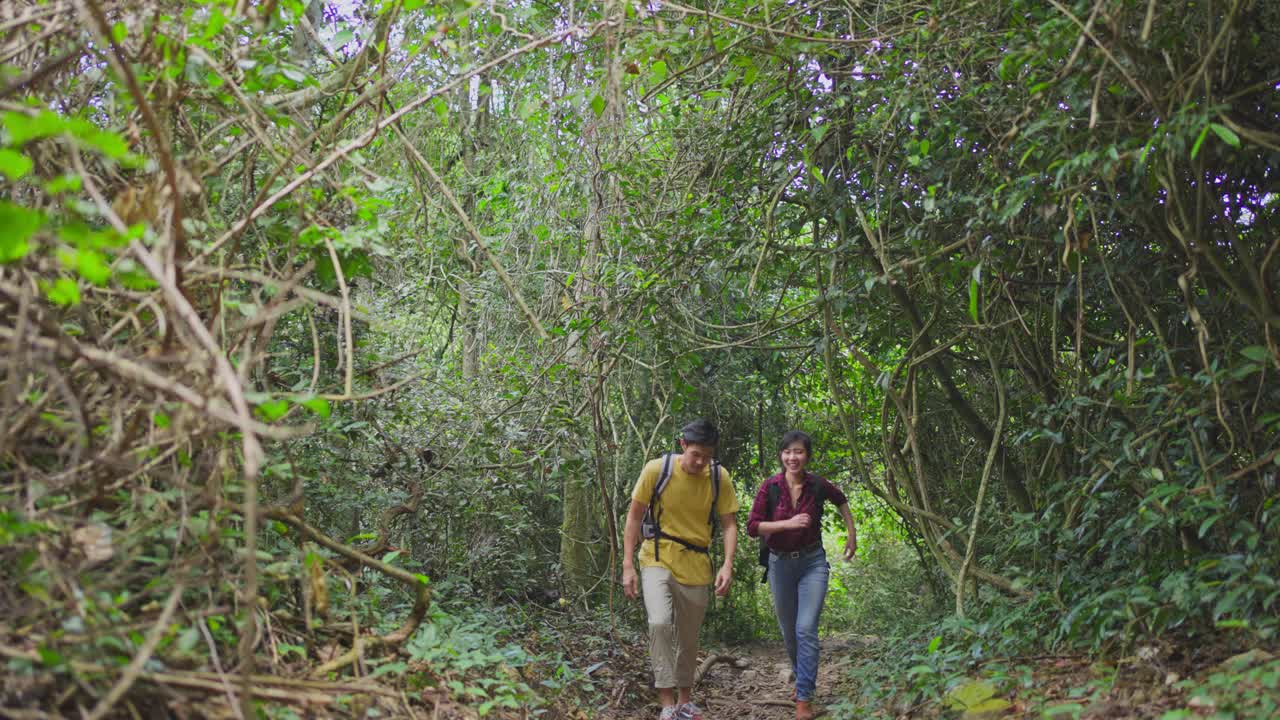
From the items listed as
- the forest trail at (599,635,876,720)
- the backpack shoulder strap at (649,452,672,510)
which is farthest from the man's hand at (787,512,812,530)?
the forest trail at (599,635,876,720)

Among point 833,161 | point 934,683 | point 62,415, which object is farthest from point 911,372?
point 62,415

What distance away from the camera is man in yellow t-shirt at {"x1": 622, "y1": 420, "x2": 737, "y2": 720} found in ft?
19.9

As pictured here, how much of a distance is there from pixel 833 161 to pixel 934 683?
3530mm

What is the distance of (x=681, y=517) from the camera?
20.3 feet

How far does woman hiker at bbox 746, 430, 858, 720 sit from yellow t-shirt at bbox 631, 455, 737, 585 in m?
0.60

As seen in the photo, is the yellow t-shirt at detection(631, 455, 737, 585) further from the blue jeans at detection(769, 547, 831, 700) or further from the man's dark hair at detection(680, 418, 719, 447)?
the blue jeans at detection(769, 547, 831, 700)

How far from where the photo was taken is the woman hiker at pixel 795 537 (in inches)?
259

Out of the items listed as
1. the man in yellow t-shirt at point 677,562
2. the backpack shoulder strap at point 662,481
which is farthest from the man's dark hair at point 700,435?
the backpack shoulder strap at point 662,481

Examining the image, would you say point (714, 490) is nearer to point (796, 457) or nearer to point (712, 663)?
point (796, 457)

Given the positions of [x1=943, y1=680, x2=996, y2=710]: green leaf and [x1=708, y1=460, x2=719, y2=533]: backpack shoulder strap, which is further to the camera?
[x1=708, y1=460, x2=719, y2=533]: backpack shoulder strap

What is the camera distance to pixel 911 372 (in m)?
6.88

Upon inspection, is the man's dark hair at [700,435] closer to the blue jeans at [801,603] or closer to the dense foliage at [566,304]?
the dense foliage at [566,304]

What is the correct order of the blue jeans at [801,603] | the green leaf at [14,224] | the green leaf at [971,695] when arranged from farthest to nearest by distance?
the blue jeans at [801,603]
the green leaf at [971,695]
the green leaf at [14,224]

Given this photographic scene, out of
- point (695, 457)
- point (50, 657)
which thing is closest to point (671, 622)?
point (695, 457)
